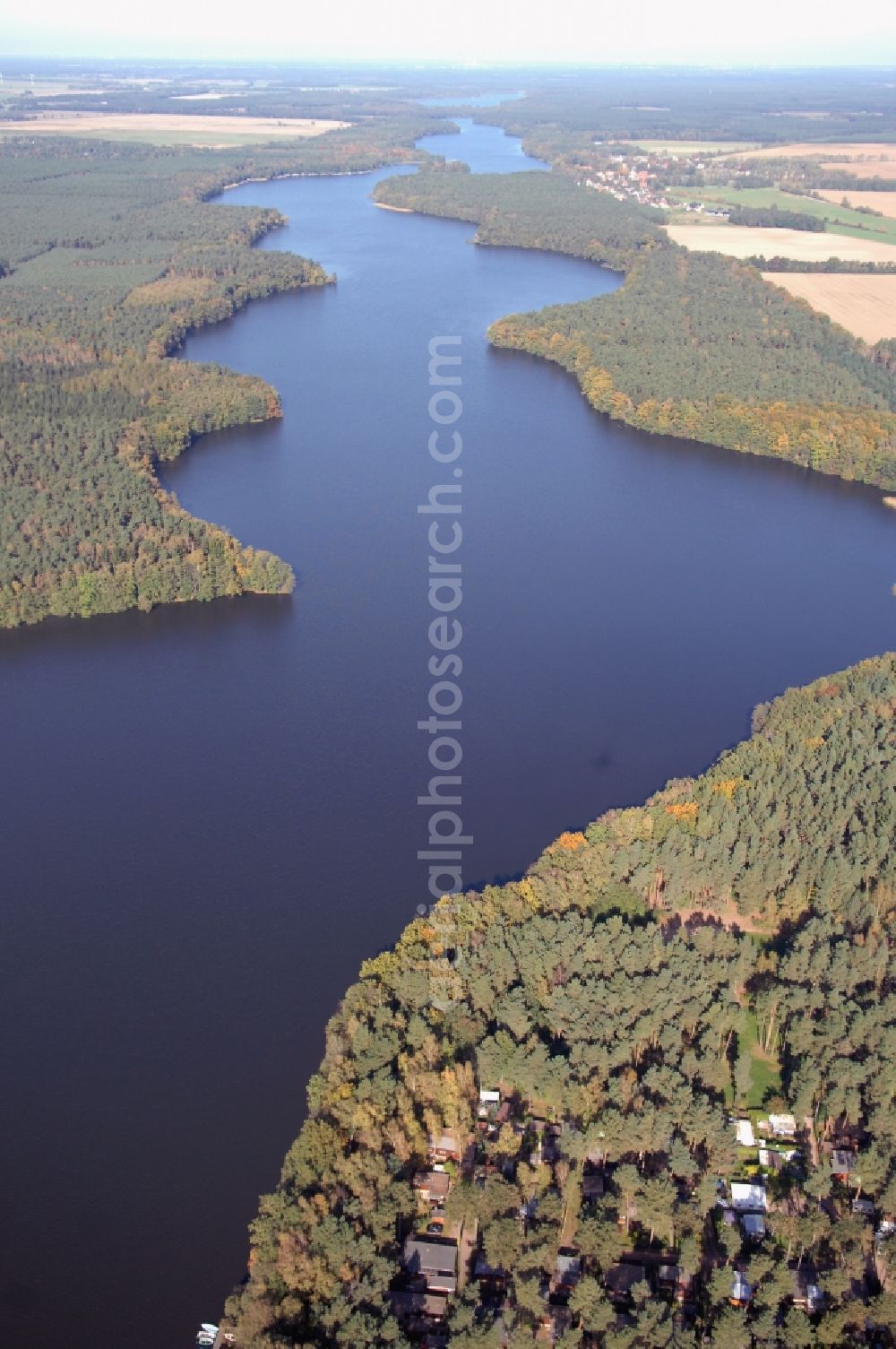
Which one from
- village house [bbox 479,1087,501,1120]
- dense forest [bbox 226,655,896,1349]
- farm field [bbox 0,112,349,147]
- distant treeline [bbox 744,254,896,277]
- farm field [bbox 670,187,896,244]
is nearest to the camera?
dense forest [bbox 226,655,896,1349]

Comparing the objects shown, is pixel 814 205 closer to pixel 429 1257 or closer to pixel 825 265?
pixel 825 265

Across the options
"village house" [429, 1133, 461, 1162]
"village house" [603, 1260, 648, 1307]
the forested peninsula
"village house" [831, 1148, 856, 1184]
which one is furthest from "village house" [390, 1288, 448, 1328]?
the forested peninsula

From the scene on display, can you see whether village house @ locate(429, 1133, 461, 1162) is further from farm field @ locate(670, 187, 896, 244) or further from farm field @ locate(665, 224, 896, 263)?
farm field @ locate(670, 187, 896, 244)

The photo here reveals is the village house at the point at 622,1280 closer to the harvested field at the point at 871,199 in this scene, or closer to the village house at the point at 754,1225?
the village house at the point at 754,1225

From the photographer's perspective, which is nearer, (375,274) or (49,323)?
(49,323)

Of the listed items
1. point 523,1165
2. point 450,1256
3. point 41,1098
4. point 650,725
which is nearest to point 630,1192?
point 523,1165

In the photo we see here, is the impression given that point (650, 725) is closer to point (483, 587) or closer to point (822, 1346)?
point (483, 587)
